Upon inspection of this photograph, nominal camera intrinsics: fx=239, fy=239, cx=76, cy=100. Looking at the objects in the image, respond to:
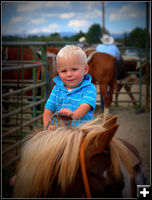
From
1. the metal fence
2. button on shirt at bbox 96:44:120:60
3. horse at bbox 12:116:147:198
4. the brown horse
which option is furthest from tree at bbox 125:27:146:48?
horse at bbox 12:116:147:198

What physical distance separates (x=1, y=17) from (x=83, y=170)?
8.95ft

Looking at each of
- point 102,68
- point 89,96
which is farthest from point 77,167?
point 102,68

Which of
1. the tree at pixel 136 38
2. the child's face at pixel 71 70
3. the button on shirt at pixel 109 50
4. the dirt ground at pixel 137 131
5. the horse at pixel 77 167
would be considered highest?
the tree at pixel 136 38

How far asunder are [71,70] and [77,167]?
558 mm

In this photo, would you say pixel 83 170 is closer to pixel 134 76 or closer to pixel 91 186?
pixel 91 186

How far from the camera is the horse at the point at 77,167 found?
0.89 meters

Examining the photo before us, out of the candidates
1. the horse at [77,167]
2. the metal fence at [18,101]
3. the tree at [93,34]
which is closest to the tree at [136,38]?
the tree at [93,34]

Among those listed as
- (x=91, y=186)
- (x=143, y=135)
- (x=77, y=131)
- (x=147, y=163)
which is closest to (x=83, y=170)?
(x=91, y=186)

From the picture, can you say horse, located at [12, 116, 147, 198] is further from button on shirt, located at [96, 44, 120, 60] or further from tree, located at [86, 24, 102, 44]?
tree, located at [86, 24, 102, 44]

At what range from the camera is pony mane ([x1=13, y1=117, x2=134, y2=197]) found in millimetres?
901

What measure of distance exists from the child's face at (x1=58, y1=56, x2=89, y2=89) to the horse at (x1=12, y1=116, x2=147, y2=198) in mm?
391

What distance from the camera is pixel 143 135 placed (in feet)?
16.3

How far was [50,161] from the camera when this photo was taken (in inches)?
37.0

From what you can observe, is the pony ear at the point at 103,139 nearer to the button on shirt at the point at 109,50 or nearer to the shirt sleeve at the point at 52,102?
the shirt sleeve at the point at 52,102
